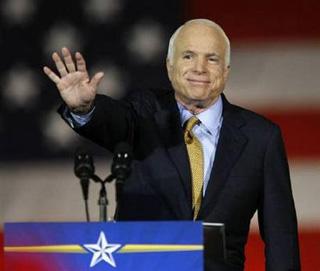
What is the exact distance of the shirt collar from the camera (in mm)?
2564

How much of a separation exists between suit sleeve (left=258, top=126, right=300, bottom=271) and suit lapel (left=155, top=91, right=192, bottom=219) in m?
0.22

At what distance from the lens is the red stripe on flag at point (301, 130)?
3.76 meters

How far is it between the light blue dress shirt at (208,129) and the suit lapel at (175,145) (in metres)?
0.03

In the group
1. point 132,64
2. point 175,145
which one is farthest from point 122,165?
point 132,64

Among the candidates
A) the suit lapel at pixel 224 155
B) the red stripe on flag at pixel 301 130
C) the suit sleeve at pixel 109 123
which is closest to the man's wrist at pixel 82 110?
the suit sleeve at pixel 109 123

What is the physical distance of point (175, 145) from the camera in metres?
2.54

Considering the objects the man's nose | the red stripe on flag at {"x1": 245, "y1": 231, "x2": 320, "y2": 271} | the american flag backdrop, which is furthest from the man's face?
the red stripe on flag at {"x1": 245, "y1": 231, "x2": 320, "y2": 271}

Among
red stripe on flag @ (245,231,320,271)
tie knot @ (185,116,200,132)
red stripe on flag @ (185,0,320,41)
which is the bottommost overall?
tie knot @ (185,116,200,132)

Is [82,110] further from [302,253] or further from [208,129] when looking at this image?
[302,253]

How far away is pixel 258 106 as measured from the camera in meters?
3.73

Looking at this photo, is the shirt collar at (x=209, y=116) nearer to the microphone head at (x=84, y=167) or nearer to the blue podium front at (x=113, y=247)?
the microphone head at (x=84, y=167)

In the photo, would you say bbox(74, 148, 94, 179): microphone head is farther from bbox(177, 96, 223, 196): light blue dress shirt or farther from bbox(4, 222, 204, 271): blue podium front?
bbox(177, 96, 223, 196): light blue dress shirt

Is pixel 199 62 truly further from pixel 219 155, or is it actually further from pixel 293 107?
pixel 293 107

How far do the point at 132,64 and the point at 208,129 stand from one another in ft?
4.01
